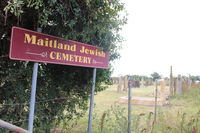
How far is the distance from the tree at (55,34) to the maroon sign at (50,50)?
179 mm

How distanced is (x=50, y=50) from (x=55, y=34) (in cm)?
37

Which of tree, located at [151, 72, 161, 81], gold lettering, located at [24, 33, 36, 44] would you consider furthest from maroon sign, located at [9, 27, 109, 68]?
tree, located at [151, 72, 161, 81]

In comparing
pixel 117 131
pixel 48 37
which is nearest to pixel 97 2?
pixel 48 37

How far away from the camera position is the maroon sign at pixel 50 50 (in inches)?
112

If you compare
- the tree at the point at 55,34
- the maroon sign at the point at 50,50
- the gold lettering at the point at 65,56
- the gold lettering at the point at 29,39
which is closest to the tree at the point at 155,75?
the tree at the point at 55,34

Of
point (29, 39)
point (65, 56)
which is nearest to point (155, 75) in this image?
point (65, 56)

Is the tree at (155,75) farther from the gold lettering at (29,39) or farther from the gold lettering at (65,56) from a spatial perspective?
the gold lettering at (29,39)

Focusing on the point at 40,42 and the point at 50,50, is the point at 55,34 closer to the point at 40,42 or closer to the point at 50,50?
the point at 50,50

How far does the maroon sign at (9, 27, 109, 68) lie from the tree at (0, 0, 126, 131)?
0.59 feet

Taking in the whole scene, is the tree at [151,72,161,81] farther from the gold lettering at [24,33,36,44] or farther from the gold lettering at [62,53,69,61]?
the gold lettering at [24,33,36,44]

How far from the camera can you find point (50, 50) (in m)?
3.36

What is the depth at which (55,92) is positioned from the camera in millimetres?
4441

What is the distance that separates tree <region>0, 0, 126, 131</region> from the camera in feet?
10.2

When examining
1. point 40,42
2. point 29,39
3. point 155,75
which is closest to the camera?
point 29,39
